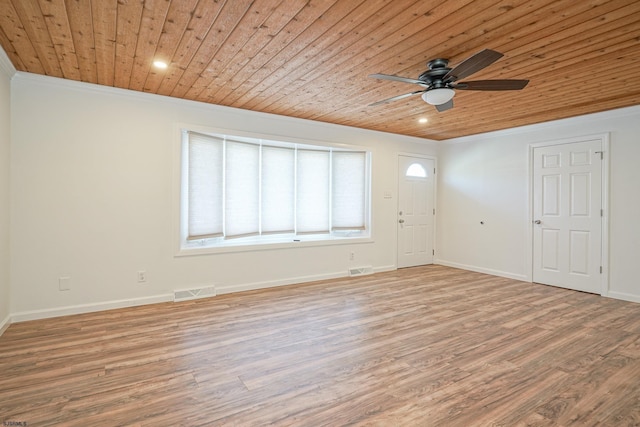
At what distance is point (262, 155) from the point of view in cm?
492

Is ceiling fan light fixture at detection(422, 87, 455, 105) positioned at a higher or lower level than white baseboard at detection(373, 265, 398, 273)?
higher

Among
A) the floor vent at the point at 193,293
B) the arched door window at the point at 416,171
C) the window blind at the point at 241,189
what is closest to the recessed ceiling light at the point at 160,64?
the window blind at the point at 241,189

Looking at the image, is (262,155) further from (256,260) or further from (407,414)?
(407,414)

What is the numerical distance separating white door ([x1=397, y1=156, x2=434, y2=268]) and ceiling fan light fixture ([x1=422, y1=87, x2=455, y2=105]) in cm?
323

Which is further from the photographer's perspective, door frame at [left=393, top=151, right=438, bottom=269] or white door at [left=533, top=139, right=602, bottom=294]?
door frame at [left=393, top=151, right=438, bottom=269]

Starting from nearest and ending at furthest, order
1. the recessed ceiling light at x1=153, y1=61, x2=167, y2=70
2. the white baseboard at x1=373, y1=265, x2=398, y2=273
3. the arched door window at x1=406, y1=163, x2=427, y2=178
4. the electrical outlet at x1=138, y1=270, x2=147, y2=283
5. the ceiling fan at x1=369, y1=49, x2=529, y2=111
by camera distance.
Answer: the ceiling fan at x1=369, y1=49, x2=529, y2=111 → the recessed ceiling light at x1=153, y1=61, x2=167, y2=70 → the electrical outlet at x1=138, y1=270, x2=147, y2=283 → the white baseboard at x1=373, y1=265, x2=398, y2=273 → the arched door window at x1=406, y1=163, x2=427, y2=178

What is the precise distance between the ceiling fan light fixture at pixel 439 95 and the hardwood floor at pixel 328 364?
2.16 metres

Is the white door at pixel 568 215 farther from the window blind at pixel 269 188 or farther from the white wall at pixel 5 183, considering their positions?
the white wall at pixel 5 183

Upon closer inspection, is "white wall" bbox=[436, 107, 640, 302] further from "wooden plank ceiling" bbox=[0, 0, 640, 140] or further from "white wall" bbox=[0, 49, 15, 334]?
"white wall" bbox=[0, 49, 15, 334]

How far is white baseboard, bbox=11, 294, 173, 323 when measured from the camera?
11.1 feet

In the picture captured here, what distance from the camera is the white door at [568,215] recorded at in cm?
464

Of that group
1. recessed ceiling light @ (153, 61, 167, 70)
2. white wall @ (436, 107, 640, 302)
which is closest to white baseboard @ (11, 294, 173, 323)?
recessed ceiling light @ (153, 61, 167, 70)

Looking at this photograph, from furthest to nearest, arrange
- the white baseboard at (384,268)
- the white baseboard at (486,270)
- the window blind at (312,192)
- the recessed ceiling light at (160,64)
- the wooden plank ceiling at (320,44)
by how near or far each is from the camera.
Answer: the white baseboard at (384,268)
the white baseboard at (486,270)
the window blind at (312,192)
the recessed ceiling light at (160,64)
the wooden plank ceiling at (320,44)

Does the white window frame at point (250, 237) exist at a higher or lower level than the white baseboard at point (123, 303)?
higher
